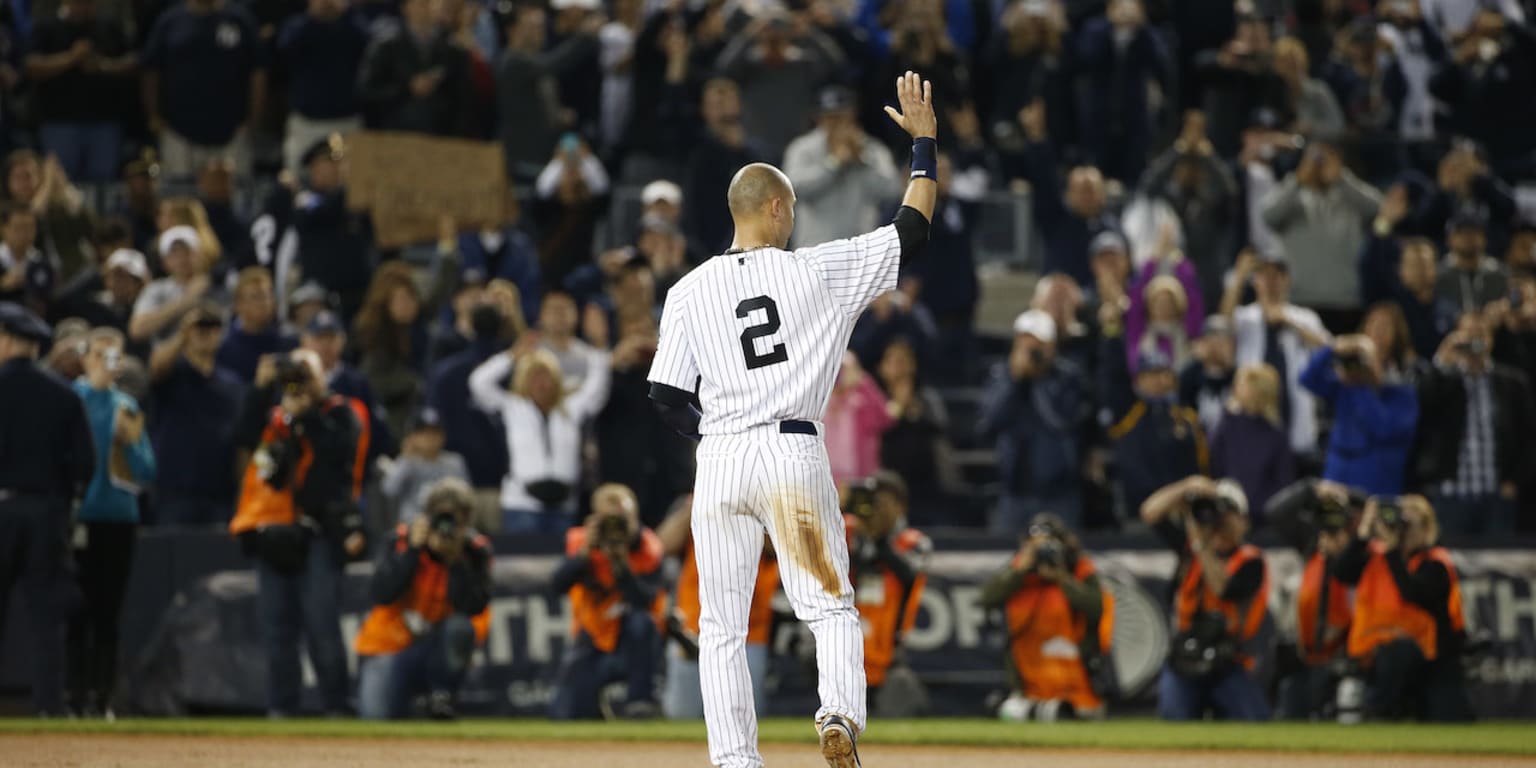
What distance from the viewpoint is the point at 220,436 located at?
1438 cm

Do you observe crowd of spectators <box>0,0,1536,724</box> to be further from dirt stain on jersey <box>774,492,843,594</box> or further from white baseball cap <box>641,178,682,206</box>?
dirt stain on jersey <box>774,492,843,594</box>

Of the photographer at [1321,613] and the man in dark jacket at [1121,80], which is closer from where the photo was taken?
the photographer at [1321,613]

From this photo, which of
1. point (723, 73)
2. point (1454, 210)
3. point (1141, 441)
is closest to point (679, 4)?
point (723, 73)

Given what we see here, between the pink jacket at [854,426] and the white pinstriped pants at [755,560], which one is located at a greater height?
the pink jacket at [854,426]

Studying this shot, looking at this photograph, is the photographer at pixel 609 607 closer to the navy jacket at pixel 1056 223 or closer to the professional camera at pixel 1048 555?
the professional camera at pixel 1048 555

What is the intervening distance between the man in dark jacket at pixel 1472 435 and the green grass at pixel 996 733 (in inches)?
85.7

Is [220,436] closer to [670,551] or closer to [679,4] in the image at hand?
[670,551]

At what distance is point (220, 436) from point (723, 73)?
18.1 ft

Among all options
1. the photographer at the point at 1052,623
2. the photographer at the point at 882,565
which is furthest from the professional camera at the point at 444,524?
the photographer at the point at 1052,623

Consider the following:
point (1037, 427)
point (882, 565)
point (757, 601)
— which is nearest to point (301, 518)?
point (757, 601)

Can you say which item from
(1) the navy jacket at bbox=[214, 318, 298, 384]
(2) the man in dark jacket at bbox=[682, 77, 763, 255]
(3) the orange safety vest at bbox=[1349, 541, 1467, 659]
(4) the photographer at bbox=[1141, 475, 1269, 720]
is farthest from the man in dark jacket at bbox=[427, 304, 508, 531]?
(3) the orange safety vest at bbox=[1349, 541, 1467, 659]

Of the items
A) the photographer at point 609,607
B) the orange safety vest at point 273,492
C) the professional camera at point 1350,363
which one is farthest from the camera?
the professional camera at point 1350,363

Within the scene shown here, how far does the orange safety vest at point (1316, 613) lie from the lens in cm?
1364

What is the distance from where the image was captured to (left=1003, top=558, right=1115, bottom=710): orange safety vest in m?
13.6
